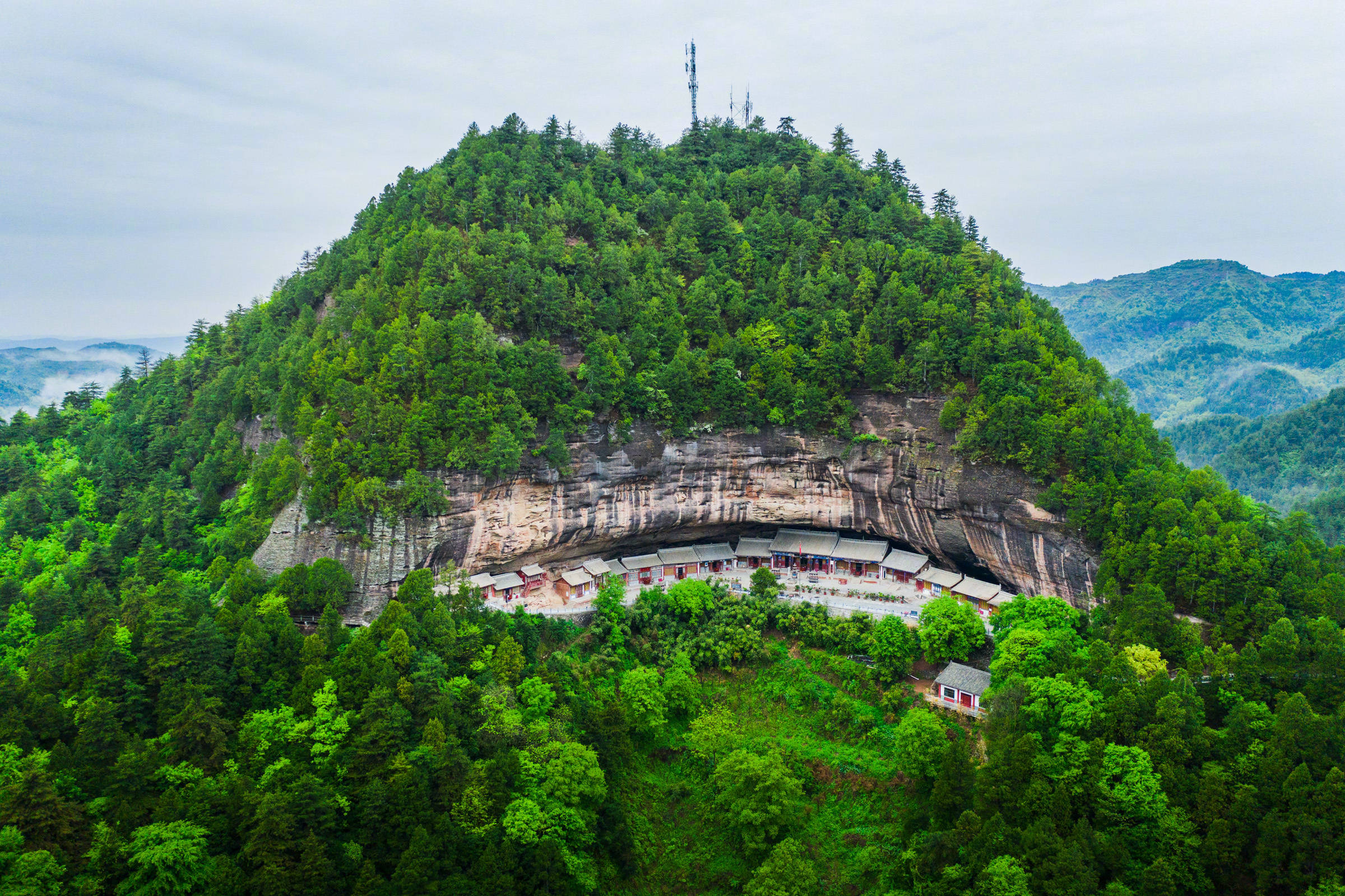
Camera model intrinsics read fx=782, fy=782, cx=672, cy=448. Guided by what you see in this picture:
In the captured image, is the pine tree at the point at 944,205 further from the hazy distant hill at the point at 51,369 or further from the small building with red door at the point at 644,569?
the hazy distant hill at the point at 51,369

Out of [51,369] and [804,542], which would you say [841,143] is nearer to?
[804,542]

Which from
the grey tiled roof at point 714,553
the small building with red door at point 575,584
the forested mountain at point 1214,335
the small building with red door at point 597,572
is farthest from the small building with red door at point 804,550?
the forested mountain at point 1214,335

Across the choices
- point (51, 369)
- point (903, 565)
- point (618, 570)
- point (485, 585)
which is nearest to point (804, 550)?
point (903, 565)

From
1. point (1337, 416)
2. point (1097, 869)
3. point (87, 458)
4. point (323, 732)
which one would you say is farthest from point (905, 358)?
point (1337, 416)

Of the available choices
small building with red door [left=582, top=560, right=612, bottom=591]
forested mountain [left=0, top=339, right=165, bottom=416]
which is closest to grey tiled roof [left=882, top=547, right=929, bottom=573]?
small building with red door [left=582, top=560, right=612, bottom=591]

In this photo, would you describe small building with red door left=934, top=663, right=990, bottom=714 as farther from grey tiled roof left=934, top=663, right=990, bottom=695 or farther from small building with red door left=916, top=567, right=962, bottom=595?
small building with red door left=916, top=567, right=962, bottom=595

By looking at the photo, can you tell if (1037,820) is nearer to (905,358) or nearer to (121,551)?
(905,358)
